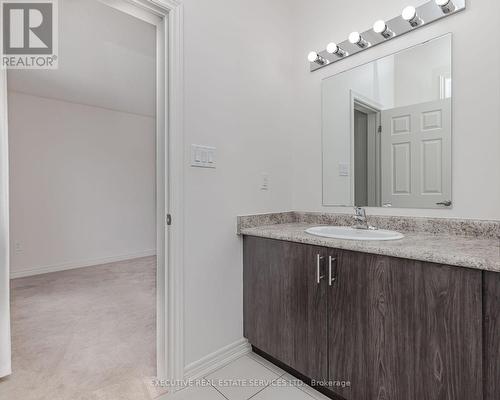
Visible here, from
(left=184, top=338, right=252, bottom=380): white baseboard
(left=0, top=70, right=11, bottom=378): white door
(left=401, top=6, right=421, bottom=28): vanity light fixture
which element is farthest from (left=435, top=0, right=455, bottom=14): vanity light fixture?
(left=0, top=70, right=11, bottom=378): white door

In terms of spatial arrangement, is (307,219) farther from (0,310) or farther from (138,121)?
(138,121)

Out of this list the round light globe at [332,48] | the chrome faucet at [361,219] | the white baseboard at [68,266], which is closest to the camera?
the chrome faucet at [361,219]

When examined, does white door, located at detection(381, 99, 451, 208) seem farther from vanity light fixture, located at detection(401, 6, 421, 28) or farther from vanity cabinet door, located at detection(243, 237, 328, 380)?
vanity cabinet door, located at detection(243, 237, 328, 380)

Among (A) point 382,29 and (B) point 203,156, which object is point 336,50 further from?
(B) point 203,156

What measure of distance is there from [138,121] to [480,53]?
179 inches

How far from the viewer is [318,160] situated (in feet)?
6.66

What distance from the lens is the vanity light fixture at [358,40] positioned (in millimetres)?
1729

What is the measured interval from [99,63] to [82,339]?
253 cm

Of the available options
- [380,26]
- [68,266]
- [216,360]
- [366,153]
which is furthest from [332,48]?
[68,266]

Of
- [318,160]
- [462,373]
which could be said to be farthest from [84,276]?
[462,373]

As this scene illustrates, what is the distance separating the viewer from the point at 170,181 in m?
1.48

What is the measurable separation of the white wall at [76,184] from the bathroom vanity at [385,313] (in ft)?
11.4

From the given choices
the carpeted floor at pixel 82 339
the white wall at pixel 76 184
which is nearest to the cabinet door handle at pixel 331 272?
the carpeted floor at pixel 82 339

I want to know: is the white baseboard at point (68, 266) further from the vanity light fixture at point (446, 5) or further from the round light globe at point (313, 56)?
the vanity light fixture at point (446, 5)
